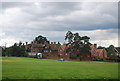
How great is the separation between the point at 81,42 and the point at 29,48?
44.8 metres

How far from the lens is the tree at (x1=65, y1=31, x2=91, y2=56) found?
81812mm

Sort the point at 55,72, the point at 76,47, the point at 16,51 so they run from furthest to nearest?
1. the point at 16,51
2. the point at 76,47
3. the point at 55,72

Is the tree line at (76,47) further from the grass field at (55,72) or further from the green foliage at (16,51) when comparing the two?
the grass field at (55,72)

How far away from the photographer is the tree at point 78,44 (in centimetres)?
8181

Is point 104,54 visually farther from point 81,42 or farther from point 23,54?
point 23,54

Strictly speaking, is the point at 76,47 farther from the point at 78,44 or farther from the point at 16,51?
the point at 16,51

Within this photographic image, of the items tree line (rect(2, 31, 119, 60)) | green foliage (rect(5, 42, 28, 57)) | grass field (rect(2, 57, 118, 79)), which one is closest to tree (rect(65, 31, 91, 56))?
tree line (rect(2, 31, 119, 60))

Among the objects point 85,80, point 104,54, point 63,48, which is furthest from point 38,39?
point 85,80

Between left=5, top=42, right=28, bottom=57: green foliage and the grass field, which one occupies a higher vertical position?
left=5, top=42, right=28, bottom=57: green foliage

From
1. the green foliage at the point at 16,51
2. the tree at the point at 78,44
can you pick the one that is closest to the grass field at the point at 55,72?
the tree at the point at 78,44

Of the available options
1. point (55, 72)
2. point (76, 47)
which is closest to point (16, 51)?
point (76, 47)

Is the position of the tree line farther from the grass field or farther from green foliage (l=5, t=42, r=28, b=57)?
the grass field

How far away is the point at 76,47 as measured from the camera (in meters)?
85.8

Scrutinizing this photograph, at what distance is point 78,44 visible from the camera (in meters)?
85.9
